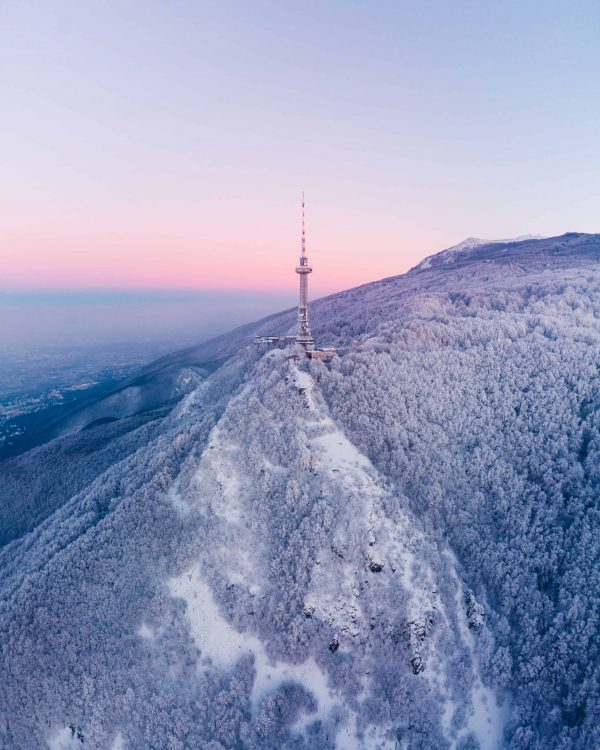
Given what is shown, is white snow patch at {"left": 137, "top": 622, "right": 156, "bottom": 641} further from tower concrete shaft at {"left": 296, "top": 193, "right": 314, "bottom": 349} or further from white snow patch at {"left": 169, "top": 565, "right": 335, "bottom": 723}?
tower concrete shaft at {"left": 296, "top": 193, "right": 314, "bottom": 349}

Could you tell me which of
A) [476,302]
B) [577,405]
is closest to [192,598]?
[577,405]

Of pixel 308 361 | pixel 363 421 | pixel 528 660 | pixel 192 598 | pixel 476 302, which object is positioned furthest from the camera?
pixel 476 302

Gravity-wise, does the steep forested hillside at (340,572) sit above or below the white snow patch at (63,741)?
above

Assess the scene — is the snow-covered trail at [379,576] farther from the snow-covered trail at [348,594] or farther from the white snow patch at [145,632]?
the white snow patch at [145,632]

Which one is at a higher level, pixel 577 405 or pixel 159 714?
pixel 577 405

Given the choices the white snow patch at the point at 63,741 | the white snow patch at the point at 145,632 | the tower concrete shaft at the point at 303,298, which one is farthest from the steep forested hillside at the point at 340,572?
the tower concrete shaft at the point at 303,298

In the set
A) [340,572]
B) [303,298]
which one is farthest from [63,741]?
[303,298]

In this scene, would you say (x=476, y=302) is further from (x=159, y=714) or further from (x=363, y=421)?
(x=159, y=714)

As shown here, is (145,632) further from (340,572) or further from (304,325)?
(304,325)
